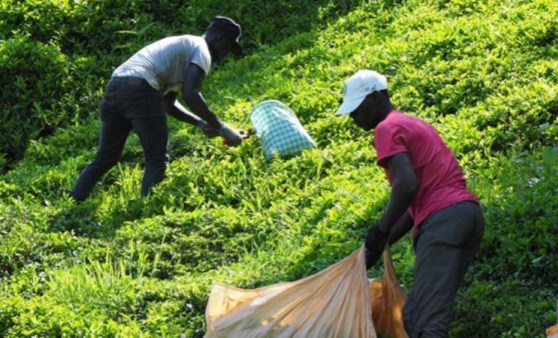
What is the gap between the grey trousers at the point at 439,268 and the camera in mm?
5668

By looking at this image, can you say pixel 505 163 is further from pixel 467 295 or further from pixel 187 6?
pixel 187 6

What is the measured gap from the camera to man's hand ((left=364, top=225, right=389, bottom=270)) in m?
5.84

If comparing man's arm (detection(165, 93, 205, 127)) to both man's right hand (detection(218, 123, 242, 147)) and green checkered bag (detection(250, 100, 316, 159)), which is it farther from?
green checkered bag (detection(250, 100, 316, 159))

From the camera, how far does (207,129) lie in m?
9.57

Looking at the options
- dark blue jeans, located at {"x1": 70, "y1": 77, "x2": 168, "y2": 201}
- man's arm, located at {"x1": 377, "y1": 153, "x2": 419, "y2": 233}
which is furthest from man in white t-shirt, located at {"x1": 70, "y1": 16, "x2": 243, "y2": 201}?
man's arm, located at {"x1": 377, "y1": 153, "x2": 419, "y2": 233}

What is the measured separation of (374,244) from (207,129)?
391 cm

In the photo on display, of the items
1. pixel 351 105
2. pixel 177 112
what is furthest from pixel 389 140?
pixel 177 112

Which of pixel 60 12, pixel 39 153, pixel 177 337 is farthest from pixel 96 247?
pixel 60 12

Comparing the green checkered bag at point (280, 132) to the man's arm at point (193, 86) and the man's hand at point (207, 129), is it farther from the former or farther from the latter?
the man's arm at point (193, 86)

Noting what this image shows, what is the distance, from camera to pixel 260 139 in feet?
32.9

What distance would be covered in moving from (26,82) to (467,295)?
22.9ft

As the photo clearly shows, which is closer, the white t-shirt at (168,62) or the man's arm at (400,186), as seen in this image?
the man's arm at (400,186)

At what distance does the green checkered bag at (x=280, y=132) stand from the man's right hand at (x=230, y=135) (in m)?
0.30

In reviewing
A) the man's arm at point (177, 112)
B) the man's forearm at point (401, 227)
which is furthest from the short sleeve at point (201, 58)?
the man's forearm at point (401, 227)
